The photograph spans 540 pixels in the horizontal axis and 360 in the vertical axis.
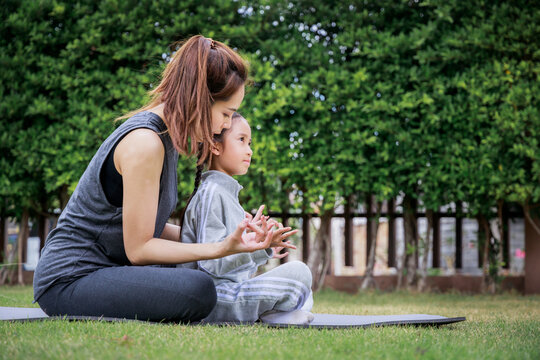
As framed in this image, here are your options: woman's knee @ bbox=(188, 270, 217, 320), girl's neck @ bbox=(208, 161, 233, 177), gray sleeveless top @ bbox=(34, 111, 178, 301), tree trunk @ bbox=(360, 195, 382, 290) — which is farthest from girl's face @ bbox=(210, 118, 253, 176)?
tree trunk @ bbox=(360, 195, 382, 290)

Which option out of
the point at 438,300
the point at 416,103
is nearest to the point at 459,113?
the point at 416,103

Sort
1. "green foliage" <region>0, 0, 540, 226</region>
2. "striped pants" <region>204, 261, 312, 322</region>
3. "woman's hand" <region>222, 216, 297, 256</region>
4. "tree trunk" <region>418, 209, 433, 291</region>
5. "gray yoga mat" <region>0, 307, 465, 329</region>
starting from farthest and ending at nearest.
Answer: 1. "tree trunk" <region>418, 209, 433, 291</region>
2. "green foliage" <region>0, 0, 540, 226</region>
3. "striped pants" <region>204, 261, 312, 322</region>
4. "gray yoga mat" <region>0, 307, 465, 329</region>
5. "woman's hand" <region>222, 216, 297, 256</region>

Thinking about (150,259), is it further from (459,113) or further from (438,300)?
(459,113)

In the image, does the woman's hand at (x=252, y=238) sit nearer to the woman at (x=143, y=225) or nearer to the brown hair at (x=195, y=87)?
the woman at (x=143, y=225)

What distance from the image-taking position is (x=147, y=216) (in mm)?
2691

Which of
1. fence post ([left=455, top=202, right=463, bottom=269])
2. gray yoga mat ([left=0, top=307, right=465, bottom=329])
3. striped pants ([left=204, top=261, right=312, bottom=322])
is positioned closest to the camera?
gray yoga mat ([left=0, top=307, right=465, bottom=329])

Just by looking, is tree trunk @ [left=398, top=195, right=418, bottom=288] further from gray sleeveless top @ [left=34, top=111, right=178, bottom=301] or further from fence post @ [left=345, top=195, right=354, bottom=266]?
gray sleeveless top @ [left=34, top=111, right=178, bottom=301]

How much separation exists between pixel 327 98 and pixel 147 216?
4.14m

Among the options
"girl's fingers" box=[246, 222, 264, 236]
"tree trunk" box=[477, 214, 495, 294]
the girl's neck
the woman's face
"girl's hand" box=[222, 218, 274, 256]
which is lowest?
"tree trunk" box=[477, 214, 495, 294]

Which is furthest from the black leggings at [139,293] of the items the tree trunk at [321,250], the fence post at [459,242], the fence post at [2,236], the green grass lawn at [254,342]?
the fence post at [459,242]

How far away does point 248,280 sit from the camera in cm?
313

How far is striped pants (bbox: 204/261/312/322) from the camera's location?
3.07m

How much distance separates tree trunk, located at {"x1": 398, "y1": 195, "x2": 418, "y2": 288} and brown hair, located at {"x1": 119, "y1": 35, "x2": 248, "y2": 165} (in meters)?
4.37

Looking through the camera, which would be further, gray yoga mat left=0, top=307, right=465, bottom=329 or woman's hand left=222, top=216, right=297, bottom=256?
gray yoga mat left=0, top=307, right=465, bottom=329
